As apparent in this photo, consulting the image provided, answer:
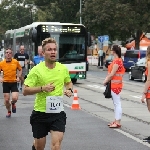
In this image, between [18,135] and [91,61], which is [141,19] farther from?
[18,135]

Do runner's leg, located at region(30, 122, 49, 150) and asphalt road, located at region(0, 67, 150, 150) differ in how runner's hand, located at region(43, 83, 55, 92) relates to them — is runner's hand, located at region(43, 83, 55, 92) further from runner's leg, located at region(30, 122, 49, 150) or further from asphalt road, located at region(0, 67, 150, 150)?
asphalt road, located at region(0, 67, 150, 150)

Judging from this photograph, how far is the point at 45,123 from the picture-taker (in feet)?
→ 25.0

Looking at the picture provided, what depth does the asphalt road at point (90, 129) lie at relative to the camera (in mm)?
10470

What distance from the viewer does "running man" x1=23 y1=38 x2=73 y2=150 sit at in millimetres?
7469

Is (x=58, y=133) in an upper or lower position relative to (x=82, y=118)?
upper

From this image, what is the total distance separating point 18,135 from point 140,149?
2750mm

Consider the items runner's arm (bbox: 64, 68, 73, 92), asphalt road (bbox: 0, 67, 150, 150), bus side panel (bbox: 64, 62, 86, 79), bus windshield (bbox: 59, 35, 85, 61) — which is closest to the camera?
runner's arm (bbox: 64, 68, 73, 92)

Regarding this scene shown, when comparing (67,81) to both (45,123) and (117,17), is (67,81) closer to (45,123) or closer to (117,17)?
(45,123)

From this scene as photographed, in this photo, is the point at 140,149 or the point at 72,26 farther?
the point at 72,26

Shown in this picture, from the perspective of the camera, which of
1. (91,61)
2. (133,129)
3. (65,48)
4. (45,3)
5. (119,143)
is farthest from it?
(45,3)

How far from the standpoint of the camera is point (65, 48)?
28172mm

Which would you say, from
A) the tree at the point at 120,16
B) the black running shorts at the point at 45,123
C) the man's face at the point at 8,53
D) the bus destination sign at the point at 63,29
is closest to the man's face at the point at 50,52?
the black running shorts at the point at 45,123

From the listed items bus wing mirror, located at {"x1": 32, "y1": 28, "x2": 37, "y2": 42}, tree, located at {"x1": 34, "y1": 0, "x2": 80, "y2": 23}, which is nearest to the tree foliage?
tree, located at {"x1": 34, "y1": 0, "x2": 80, "y2": 23}

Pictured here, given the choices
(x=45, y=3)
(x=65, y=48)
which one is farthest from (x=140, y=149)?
(x=45, y=3)
